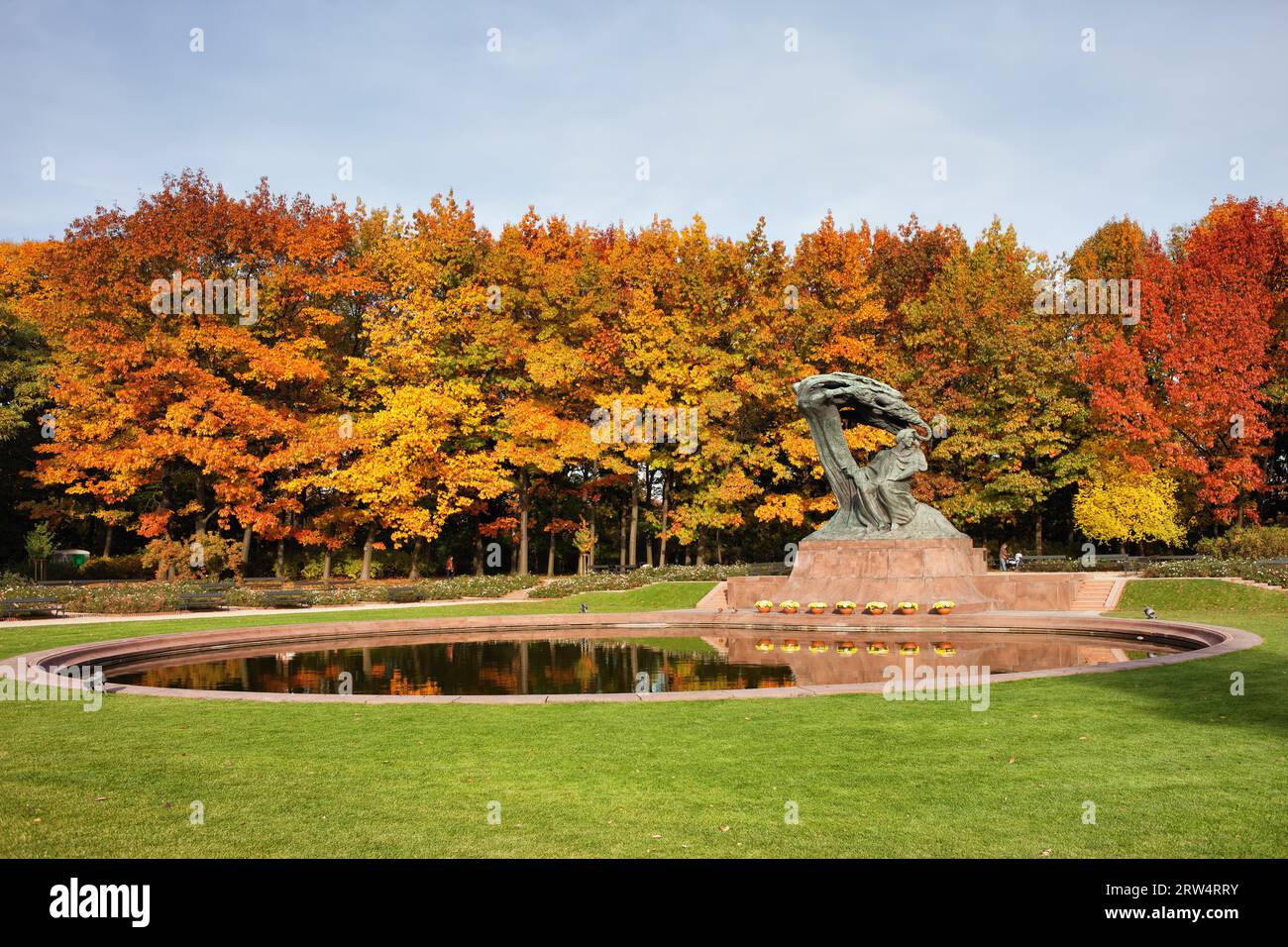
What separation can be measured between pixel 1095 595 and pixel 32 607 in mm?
30774

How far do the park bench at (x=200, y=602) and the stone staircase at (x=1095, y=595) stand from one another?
25933mm

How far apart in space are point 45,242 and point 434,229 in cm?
2088

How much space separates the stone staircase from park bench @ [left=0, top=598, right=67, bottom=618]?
29.2 meters

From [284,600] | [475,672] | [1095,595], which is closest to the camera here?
[475,672]

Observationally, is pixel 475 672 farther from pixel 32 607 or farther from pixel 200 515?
pixel 200 515

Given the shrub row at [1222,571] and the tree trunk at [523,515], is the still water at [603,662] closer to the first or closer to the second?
the shrub row at [1222,571]

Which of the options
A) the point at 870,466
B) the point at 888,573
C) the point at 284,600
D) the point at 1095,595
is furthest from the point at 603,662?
the point at 1095,595

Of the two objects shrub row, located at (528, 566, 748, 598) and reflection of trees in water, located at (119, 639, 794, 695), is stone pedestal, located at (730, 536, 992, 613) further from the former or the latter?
reflection of trees in water, located at (119, 639, 794, 695)

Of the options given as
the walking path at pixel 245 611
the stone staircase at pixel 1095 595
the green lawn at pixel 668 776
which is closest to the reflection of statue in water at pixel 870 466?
the stone staircase at pixel 1095 595

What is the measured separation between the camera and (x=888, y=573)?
28.5 meters

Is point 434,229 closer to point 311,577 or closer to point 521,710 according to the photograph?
point 311,577

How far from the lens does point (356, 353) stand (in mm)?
47281

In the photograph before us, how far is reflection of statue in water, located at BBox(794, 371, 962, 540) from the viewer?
2939 centimetres

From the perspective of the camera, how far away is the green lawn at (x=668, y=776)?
680 centimetres
